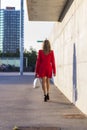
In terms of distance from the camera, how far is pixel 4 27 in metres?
116

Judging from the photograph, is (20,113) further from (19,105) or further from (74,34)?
(74,34)

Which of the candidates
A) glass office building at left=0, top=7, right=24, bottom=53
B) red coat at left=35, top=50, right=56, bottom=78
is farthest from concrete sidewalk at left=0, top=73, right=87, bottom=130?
glass office building at left=0, top=7, right=24, bottom=53

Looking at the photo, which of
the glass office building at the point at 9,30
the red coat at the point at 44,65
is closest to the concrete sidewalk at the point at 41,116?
the red coat at the point at 44,65

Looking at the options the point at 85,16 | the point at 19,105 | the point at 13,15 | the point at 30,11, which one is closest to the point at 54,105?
the point at 19,105

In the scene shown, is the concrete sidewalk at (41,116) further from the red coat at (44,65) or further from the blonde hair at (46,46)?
the blonde hair at (46,46)

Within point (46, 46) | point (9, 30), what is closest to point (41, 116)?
point (46, 46)

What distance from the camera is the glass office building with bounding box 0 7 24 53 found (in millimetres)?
111750

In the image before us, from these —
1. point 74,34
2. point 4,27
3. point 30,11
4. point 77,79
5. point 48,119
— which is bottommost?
point 48,119

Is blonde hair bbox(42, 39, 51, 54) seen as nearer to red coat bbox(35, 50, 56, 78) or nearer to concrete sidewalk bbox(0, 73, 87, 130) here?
red coat bbox(35, 50, 56, 78)

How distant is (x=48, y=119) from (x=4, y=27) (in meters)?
107

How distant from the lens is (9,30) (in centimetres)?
11794

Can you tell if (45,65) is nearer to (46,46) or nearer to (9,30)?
(46,46)

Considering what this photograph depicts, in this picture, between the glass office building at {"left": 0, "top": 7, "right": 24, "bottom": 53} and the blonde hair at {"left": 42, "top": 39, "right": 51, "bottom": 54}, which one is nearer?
the blonde hair at {"left": 42, "top": 39, "right": 51, "bottom": 54}

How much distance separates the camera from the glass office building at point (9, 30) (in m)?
112
